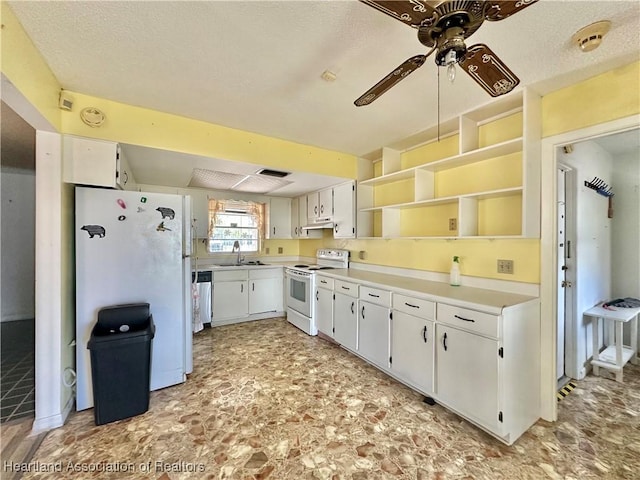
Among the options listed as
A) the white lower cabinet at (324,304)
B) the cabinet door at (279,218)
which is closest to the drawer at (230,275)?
the cabinet door at (279,218)

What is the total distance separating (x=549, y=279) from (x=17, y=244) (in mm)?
7158

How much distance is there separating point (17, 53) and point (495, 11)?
2.32 metres

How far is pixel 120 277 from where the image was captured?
226cm

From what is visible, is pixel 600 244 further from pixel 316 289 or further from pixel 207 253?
pixel 207 253

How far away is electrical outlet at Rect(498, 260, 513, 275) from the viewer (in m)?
2.22

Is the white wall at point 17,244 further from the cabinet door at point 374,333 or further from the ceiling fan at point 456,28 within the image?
the ceiling fan at point 456,28

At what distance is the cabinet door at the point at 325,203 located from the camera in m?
4.01

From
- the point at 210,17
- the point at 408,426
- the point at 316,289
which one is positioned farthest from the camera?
the point at 316,289

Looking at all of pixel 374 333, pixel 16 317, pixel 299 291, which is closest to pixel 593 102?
pixel 374 333

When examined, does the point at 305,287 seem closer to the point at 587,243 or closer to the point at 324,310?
the point at 324,310

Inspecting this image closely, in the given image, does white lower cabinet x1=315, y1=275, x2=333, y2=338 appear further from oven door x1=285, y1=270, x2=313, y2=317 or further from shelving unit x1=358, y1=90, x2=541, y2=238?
shelving unit x1=358, y1=90, x2=541, y2=238

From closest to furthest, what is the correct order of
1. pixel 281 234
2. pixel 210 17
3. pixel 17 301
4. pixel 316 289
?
pixel 210 17 → pixel 316 289 → pixel 17 301 → pixel 281 234

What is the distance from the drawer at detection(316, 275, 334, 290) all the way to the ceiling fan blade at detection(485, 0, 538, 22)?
2736 mm

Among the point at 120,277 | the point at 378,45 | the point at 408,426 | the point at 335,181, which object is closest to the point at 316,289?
the point at 335,181
